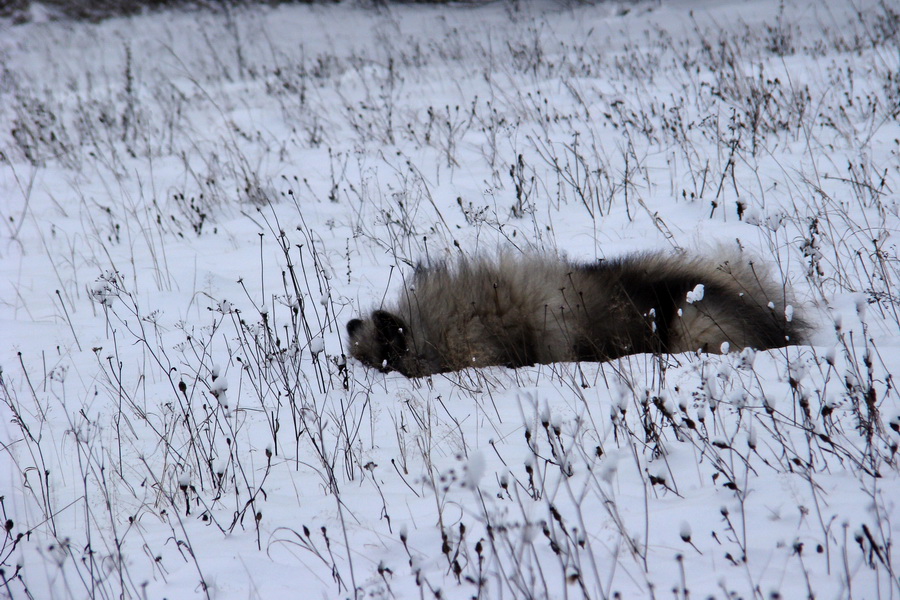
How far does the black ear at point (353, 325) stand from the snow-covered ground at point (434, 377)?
8cm

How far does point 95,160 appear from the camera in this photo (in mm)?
7836

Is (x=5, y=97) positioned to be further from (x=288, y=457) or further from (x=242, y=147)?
(x=288, y=457)

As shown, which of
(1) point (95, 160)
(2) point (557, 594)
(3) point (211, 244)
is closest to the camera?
(2) point (557, 594)

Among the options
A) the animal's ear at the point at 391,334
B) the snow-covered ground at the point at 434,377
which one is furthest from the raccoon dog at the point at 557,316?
the snow-covered ground at the point at 434,377

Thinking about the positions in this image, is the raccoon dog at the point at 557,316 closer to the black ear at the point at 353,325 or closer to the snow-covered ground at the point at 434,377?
the black ear at the point at 353,325

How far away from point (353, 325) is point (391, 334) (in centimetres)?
23

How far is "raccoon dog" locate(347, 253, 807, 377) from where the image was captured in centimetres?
374

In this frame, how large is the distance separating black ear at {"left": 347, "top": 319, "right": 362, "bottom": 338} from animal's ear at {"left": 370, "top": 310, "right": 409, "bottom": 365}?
0.09 meters

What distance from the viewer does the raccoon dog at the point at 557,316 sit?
3740 mm

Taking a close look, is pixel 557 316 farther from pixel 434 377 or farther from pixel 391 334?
pixel 391 334

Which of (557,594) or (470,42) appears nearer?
(557,594)

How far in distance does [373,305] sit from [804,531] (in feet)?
9.29

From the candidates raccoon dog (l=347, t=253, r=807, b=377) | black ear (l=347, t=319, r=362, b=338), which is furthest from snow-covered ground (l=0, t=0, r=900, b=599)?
raccoon dog (l=347, t=253, r=807, b=377)

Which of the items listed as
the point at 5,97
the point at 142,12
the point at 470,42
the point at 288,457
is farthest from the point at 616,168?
the point at 142,12
